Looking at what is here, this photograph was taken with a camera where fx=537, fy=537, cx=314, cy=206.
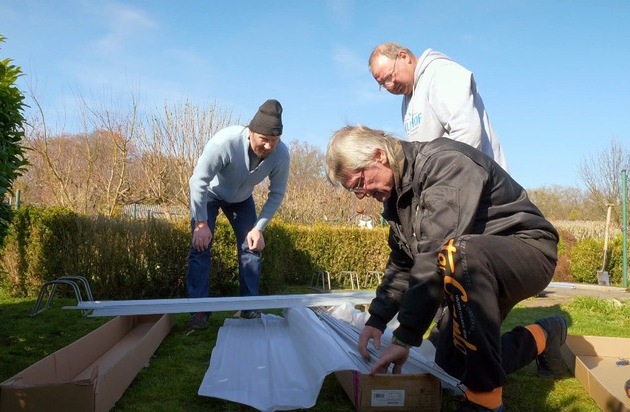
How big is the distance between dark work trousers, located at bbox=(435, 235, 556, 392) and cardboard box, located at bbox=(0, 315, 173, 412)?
126cm

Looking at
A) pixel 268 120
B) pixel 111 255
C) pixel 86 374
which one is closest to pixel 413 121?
pixel 268 120

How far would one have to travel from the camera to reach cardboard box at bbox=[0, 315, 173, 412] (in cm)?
176

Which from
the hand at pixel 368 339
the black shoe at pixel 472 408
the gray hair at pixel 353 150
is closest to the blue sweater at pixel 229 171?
the gray hair at pixel 353 150

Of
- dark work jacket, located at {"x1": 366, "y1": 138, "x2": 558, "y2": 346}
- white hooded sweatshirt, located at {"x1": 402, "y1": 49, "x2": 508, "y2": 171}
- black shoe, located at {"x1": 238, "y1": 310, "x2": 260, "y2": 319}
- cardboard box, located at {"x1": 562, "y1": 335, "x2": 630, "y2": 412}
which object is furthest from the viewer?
black shoe, located at {"x1": 238, "y1": 310, "x2": 260, "y2": 319}

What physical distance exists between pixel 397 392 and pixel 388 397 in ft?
0.12

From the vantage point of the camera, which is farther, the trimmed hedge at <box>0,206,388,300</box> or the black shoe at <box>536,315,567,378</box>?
the trimmed hedge at <box>0,206,388,300</box>

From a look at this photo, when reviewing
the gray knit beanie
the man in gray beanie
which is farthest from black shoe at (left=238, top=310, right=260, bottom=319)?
the gray knit beanie

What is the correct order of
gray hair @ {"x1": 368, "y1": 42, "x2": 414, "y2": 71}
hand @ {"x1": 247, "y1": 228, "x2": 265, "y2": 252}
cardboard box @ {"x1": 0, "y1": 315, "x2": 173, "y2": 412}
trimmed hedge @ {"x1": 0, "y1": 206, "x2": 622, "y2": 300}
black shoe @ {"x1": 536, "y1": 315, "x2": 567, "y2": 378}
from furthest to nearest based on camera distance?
trimmed hedge @ {"x1": 0, "y1": 206, "x2": 622, "y2": 300} → hand @ {"x1": 247, "y1": 228, "x2": 265, "y2": 252} → gray hair @ {"x1": 368, "y1": 42, "x2": 414, "y2": 71} → black shoe @ {"x1": 536, "y1": 315, "x2": 567, "y2": 378} → cardboard box @ {"x1": 0, "y1": 315, "x2": 173, "y2": 412}

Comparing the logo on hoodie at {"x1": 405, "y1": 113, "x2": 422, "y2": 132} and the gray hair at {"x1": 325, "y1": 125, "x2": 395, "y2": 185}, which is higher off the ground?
the logo on hoodie at {"x1": 405, "y1": 113, "x2": 422, "y2": 132}

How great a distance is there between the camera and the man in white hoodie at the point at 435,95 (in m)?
2.89

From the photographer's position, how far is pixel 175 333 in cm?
367

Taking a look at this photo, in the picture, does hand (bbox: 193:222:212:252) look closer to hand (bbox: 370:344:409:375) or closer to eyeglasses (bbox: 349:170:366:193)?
eyeglasses (bbox: 349:170:366:193)

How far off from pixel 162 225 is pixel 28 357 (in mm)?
3285

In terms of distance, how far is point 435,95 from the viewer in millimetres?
3006
